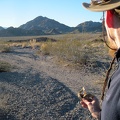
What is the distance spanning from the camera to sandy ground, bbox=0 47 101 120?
331 inches

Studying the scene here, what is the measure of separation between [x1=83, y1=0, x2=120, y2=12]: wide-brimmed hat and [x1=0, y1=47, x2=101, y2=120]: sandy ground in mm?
6150

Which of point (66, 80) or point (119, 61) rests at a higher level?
point (119, 61)

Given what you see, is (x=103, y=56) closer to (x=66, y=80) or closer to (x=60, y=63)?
(x=60, y=63)

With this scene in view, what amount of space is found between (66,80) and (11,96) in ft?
11.9

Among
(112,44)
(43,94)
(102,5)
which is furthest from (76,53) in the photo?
(102,5)

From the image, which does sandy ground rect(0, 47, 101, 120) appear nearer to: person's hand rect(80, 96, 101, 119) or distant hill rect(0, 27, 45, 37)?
person's hand rect(80, 96, 101, 119)

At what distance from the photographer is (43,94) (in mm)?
10711

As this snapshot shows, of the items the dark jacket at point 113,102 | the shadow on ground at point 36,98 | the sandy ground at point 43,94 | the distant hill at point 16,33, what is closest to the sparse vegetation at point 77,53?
the sandy ground at point 43,94

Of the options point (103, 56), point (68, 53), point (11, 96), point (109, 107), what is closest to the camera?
point (109, 107)

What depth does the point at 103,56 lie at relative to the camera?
21.1 m

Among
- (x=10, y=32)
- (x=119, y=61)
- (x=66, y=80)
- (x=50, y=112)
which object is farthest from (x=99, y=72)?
(x=10, y=32)

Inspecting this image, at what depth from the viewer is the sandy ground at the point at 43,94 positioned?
841cm

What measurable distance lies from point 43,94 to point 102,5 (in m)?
8.83

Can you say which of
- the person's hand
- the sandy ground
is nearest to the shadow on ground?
the sandy ground
